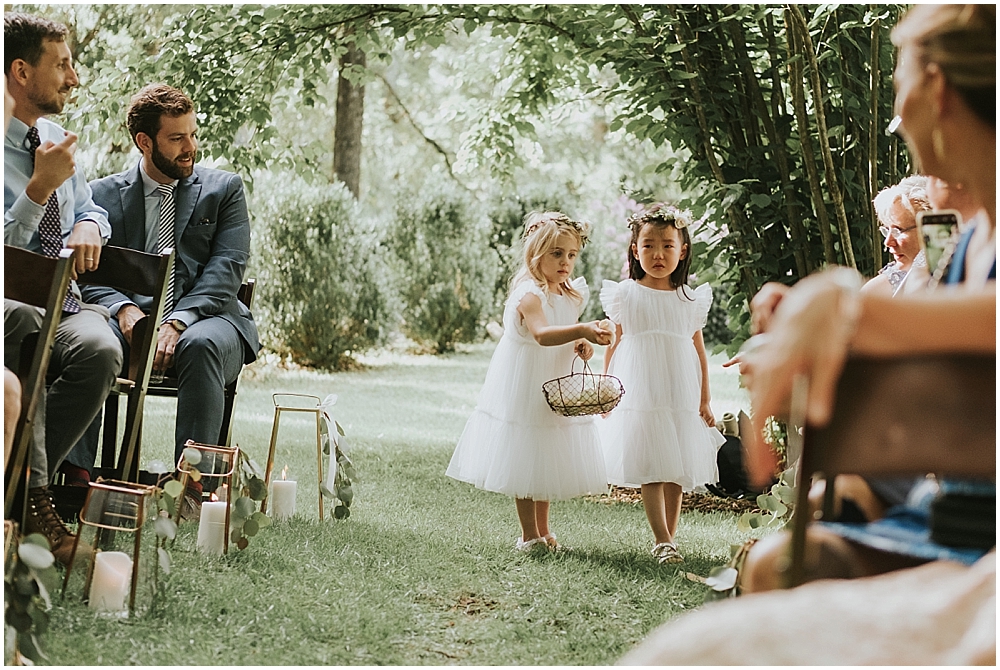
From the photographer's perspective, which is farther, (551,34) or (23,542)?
(551,34)

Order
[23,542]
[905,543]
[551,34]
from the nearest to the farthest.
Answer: [905,543]
[23,542]
[551,34]

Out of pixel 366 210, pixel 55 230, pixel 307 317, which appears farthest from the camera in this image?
pixel 366 210

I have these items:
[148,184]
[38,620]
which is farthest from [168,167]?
[38,620]

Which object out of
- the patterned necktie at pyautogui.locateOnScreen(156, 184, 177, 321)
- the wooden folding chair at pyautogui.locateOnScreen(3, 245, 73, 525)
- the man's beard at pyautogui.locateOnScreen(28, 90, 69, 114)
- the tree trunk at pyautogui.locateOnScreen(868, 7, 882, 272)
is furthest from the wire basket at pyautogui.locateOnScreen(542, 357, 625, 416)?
the man's beard at pyautogui.locateOnScreen(28, 90, 69, 114)

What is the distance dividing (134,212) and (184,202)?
21 centimetres

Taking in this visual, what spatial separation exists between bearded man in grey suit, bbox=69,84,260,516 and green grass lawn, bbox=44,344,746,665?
72 cm

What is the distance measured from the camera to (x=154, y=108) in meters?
4.32

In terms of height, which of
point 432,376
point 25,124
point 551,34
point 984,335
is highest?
point 551,34

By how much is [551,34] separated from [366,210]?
693 centimetres

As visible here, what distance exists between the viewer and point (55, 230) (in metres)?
3.47

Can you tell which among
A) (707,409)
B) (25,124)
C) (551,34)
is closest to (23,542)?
(25,124)

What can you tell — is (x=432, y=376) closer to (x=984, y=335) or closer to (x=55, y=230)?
(x=55, y=230)

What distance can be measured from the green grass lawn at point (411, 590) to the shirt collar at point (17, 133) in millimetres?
1463

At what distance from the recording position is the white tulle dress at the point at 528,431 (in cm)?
407
